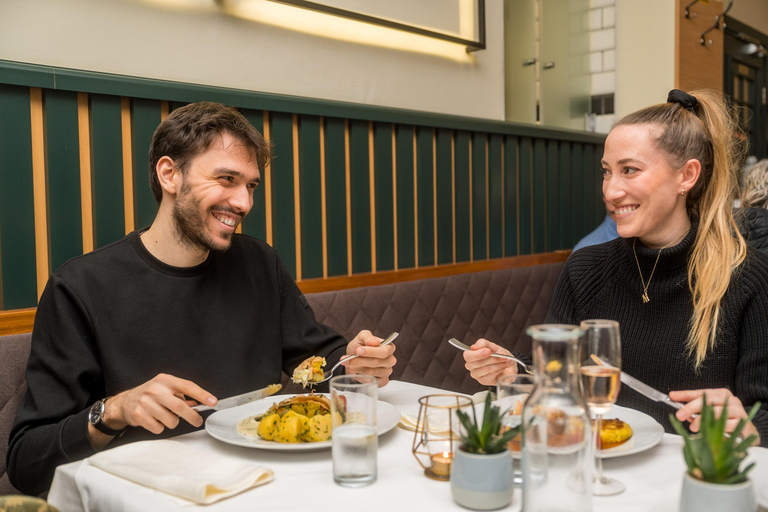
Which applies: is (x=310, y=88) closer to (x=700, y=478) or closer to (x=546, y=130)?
(x=546, y=130)

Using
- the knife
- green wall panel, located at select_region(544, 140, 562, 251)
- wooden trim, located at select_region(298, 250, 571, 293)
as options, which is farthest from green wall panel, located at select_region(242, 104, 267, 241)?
green wall panel, located at select_region(544, 140, 562, 251)

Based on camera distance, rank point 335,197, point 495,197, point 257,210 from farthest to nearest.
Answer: point 495,197 < point 335,197 < point 257,210

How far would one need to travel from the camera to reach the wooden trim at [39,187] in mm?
1845

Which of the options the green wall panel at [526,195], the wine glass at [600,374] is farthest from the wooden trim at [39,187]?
the green wall panel at [526,195]

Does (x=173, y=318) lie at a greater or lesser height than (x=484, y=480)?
greater

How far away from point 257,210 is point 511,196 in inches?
67.9

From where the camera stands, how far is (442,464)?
3.31ft

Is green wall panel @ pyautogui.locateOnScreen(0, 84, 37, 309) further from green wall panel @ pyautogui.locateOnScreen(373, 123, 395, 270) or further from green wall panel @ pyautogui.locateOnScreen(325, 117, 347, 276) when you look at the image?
green wall panel @ pyautogui.locateOnScreen(373, 123, 395, 270)

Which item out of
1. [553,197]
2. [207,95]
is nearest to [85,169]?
[207,95]

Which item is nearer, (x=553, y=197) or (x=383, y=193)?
(x=383, y=193)

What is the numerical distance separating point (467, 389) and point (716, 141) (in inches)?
64.3

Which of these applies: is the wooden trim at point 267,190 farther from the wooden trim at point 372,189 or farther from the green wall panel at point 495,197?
the green wall panel at point 495,197

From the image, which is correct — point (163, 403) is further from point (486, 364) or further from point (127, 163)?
point (127, 163)

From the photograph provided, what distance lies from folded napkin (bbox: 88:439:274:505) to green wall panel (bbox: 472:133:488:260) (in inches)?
97.7
